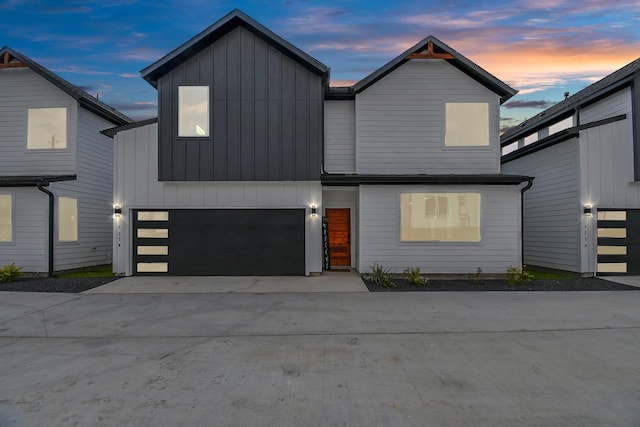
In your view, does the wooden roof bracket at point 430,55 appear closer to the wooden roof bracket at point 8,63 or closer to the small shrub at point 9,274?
the wooden roof bracket at point 8,63

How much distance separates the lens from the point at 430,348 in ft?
16.0

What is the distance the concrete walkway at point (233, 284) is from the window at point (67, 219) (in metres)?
3.12

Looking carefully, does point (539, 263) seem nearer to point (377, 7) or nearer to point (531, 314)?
point (531, 314)

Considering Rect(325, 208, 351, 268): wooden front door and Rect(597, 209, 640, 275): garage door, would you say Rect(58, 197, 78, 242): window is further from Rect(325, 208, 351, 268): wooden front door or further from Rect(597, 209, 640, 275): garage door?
Rect(597, 209, 640, 275): garage door

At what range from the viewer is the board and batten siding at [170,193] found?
35.3 feet

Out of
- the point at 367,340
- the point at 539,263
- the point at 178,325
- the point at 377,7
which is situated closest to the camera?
the point at 367,340

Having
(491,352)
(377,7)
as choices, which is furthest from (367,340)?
(377,7)

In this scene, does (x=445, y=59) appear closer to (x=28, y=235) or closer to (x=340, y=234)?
(x=340, y=234)

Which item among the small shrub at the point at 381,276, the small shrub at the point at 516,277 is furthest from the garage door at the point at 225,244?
the small shrub at the point at 516,277

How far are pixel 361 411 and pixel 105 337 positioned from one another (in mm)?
4368

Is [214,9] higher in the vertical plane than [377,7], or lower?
higher

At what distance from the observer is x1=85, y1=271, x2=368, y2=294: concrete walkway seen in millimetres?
8852

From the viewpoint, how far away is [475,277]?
10.1 meters

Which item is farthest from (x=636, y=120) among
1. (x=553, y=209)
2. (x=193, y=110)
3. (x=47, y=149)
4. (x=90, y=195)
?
(x=47, y=149)
